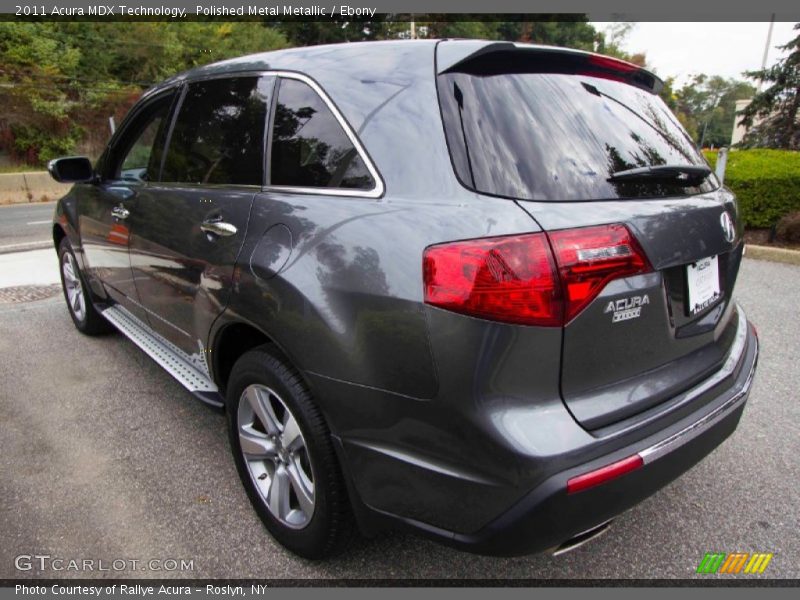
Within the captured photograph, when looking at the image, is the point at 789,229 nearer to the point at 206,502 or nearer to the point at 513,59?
the point at 513,59

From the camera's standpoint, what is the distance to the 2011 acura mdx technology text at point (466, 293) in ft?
4.76

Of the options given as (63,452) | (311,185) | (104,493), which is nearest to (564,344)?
(311,185)

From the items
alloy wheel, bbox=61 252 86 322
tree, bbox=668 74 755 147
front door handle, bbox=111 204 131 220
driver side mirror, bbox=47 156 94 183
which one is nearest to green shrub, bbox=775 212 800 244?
front door handle, bbox=111 204 131 220

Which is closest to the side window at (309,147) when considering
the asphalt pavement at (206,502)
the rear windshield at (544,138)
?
the rear windshield at (544,138)

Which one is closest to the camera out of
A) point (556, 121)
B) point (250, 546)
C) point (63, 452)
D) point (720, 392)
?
point (556, 121)

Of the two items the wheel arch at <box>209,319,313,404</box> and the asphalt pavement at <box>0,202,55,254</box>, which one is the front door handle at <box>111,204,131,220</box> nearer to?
the wheel arch at <box>209,319,313,404</box>

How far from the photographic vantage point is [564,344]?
147cm

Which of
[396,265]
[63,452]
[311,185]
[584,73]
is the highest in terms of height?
[584,73]

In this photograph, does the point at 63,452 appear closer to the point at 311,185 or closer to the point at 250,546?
the point at 250,546

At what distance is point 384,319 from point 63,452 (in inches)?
87.7

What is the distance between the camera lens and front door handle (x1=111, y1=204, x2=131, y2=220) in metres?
3.07

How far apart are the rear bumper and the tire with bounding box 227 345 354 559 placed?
348 mm

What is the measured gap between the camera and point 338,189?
1828mm

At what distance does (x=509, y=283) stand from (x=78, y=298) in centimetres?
409
